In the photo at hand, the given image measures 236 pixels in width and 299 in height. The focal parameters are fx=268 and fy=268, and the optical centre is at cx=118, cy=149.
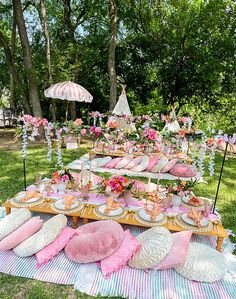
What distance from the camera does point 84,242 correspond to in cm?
317

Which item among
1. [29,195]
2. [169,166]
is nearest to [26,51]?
[169,166]

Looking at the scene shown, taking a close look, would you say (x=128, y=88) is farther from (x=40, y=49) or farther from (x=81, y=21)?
(x=40, y=49)

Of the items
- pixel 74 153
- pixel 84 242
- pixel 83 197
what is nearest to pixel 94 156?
pixel 74 153

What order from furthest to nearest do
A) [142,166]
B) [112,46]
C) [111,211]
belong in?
[112,46] < [142,166] < [111,211]

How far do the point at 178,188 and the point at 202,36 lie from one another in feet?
32.7

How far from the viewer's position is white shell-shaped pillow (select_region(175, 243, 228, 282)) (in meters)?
2.96

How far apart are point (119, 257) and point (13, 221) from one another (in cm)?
148

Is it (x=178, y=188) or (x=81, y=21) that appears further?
(x=81, y=21)

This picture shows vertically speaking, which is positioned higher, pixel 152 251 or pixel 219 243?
pixel 152 251

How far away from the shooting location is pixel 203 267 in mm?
3002

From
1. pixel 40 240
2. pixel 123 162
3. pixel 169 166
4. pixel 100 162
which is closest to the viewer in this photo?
pixel 40 240

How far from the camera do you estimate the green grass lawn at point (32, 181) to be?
2.82 m

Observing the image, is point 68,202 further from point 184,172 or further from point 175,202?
point 184,172

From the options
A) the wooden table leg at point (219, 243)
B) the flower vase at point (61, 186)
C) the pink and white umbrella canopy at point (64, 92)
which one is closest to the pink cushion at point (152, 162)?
the flower vase at point (61, 186)
